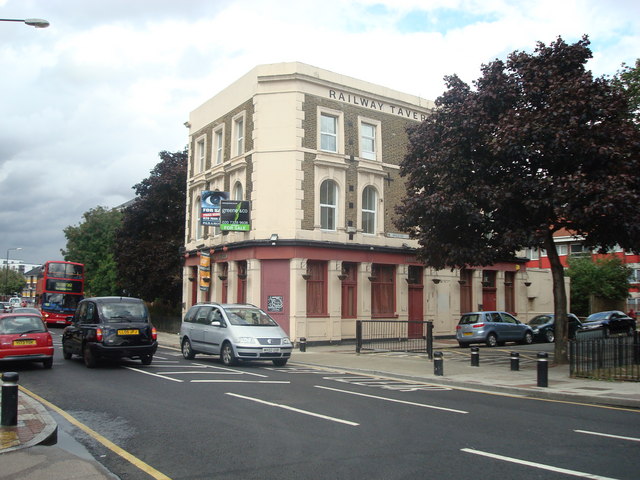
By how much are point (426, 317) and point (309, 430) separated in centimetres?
2142

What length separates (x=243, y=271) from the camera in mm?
26969

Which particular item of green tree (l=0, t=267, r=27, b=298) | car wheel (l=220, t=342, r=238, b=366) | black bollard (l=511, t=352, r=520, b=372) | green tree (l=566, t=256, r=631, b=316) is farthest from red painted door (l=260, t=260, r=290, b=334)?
green tree (l=0, t=267, r=27, b=298)

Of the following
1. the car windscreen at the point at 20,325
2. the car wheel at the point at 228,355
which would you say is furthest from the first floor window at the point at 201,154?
the car windscreen at the point at 20,325

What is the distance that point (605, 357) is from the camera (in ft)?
46.7

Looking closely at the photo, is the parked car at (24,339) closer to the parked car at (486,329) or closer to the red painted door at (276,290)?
the red painted door at (276,290)

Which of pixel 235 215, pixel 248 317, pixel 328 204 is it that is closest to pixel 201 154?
pixel 235 215

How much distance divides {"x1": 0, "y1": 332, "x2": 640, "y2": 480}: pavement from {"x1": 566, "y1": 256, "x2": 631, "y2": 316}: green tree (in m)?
26.7

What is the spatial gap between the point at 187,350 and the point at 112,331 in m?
4.09

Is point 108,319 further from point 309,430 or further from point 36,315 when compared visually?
point 309,430

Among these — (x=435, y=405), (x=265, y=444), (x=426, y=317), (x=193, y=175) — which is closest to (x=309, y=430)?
(x=265, y=444)

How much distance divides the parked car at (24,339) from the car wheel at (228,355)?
4.58 meters

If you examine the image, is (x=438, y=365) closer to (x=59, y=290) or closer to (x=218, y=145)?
(x=218, y=145)

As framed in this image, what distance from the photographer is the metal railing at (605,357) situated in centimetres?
1384

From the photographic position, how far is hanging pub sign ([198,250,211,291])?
2898 cm
